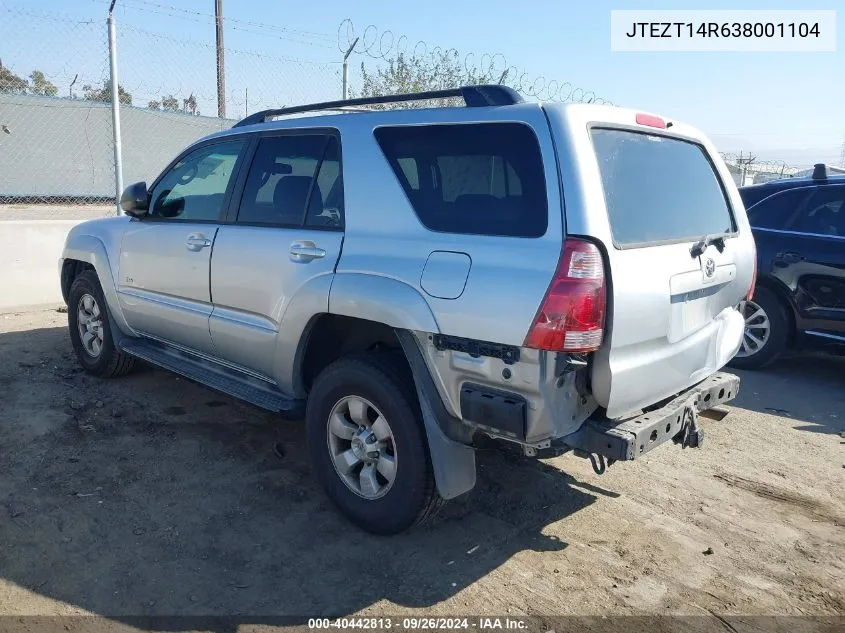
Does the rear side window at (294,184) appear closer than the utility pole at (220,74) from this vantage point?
Yes

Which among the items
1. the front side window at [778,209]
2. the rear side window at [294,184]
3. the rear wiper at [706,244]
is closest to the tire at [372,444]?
the rear side window at [294,184]

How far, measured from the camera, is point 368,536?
3.43 m

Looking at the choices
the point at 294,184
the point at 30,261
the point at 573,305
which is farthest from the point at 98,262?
the point at 573,305

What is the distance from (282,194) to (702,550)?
9.45 feet

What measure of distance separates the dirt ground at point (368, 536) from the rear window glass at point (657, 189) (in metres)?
1.53

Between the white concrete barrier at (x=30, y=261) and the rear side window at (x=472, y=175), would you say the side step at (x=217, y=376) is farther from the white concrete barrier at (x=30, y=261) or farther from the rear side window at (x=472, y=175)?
the white concrete barrier at (x=30, y=261)

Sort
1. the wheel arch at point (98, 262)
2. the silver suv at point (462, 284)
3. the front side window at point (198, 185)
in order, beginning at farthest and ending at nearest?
the wheel arch at point (98, 262), the front side window at point (198, 185), the silver suv at point (462, 284)

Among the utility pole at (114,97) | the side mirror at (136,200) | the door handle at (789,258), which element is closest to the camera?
the side mirror at (136,200)

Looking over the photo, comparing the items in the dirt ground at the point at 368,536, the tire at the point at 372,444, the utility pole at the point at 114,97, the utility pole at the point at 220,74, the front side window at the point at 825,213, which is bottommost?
the dirt ground at the point at 368,536

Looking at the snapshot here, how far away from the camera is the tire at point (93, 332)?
539 cm

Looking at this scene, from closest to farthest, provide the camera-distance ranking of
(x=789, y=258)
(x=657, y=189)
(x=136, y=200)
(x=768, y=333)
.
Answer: (x=657, y=189)
(x=136, y=200)
(x=789, y=258)
(x=768, y=333)

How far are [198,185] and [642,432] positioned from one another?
3320mm

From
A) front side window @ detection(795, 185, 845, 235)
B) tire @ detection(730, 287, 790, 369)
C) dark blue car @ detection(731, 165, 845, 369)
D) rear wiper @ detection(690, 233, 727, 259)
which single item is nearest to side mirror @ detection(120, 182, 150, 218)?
rear wiper @ detection(690, 233, 727, 259)

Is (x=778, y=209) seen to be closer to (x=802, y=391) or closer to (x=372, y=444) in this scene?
(x=802, y=391)
